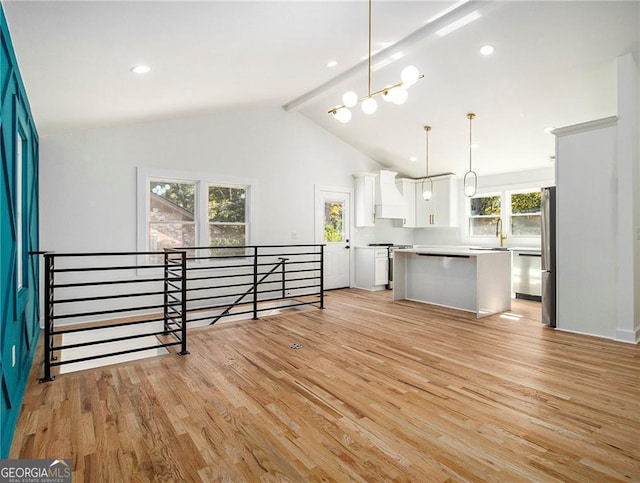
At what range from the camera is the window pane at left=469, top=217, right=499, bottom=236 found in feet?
24.9

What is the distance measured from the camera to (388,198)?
8023 mm

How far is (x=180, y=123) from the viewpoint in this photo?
5.63 m

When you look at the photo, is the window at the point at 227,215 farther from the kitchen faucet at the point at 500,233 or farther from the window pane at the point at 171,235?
the kitchen faucet at the point at 500,233

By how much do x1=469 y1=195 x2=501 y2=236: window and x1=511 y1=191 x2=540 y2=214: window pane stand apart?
0.99ft

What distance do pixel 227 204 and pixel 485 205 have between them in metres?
5.38

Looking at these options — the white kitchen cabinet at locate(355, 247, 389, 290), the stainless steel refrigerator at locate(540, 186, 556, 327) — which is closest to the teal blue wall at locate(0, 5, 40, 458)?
the stainless steel refrigerator at locate(540, 186, 556, 327)

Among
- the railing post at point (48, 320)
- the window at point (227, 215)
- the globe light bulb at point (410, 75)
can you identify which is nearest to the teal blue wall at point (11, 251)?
the railing post at point (48, 320)

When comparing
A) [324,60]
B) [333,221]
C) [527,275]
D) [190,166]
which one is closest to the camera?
[324,60]

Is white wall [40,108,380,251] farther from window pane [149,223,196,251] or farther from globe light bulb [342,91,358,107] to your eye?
globe light bulb [342,91,358,107]

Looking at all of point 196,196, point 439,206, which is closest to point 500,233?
point 439,206

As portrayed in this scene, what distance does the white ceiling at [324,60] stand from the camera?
8.21 feet

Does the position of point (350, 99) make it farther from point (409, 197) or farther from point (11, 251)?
point (409, 197)

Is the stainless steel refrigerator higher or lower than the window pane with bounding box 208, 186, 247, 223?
lower

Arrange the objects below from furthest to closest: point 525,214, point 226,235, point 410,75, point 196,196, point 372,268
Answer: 1. point 372,268
2. point 525,214
3. point 226,235
4. point 196,196
5. point 410,75
